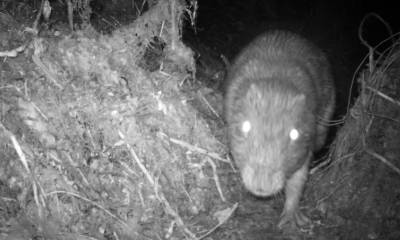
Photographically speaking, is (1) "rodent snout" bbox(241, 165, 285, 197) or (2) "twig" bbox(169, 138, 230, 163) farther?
(2) "twig" bbox(169, 138, 230, 163)

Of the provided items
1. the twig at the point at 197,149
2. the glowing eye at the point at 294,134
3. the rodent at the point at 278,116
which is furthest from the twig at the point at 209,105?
the glowing eye at the point at 294,134

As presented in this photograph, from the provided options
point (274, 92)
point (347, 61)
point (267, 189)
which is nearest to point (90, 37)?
point (274, 92)

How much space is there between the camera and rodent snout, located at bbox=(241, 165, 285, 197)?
4277mm

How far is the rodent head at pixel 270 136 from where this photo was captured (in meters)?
4.34

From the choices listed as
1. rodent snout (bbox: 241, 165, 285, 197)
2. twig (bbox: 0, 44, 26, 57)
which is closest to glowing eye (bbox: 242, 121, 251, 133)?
rodent snout (bbox: 241, 165, 285, 197)

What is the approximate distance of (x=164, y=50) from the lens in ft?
19.0

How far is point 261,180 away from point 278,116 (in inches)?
31.4

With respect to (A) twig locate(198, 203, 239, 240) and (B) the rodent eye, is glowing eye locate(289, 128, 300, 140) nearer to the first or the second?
(B) the rodent eye

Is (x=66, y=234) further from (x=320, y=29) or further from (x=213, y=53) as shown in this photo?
(x=320, y=29)

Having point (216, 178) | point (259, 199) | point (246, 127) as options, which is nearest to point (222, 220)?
point (216, 178)

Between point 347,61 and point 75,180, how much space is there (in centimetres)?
819

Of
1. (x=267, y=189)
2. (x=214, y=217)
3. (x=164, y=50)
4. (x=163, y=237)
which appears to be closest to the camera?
(x=267, y=189)

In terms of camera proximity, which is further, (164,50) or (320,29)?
(320,29)

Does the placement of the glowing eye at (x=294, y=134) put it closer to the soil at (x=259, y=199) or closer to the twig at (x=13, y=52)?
the soil at (x=259, y=199)
